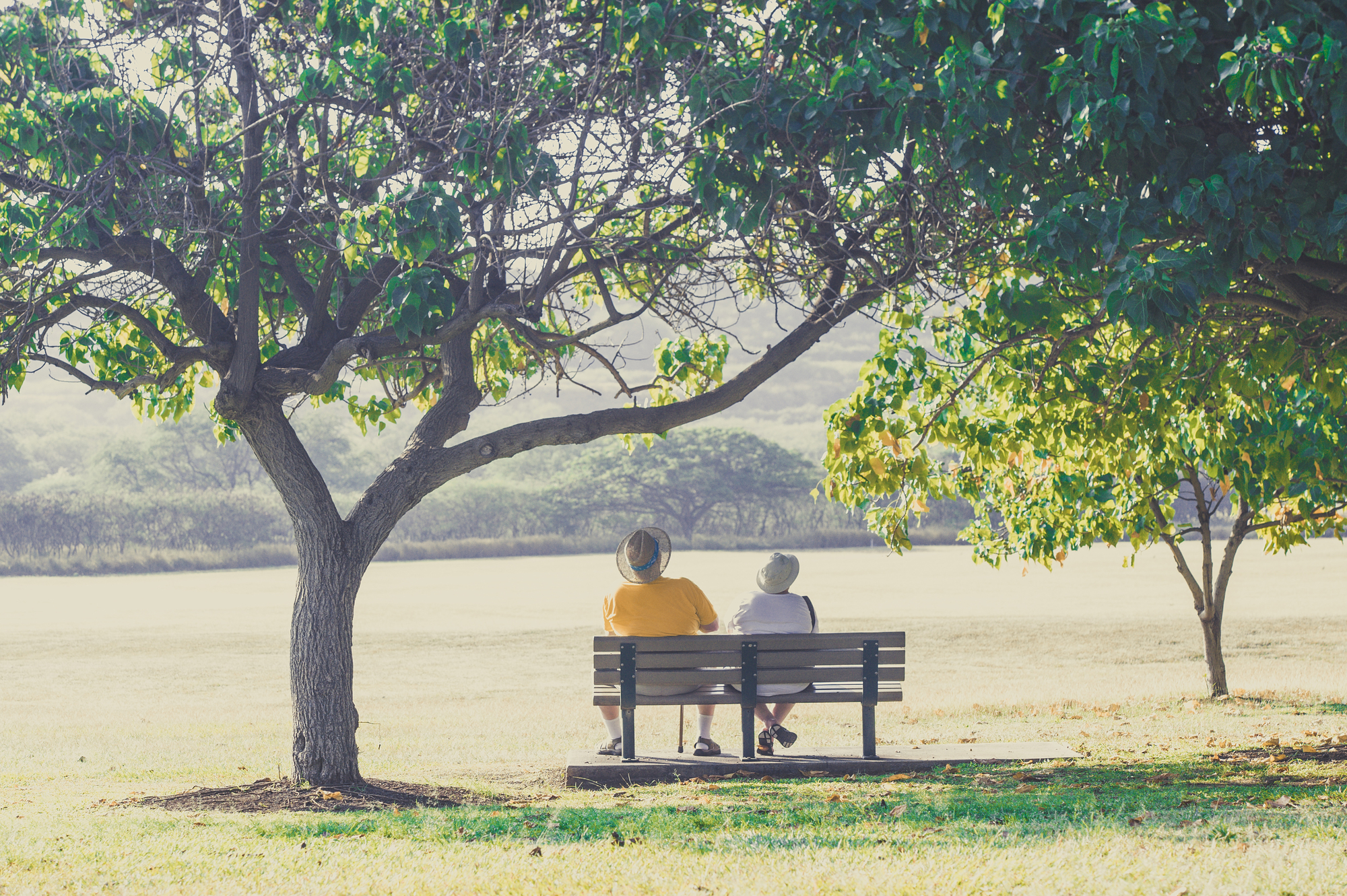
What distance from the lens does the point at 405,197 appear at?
7.17m

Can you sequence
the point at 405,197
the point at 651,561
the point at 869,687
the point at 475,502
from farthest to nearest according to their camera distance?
the point at 475,502 → the point at 651,561 → the point at 869,687 → the point at 405,197

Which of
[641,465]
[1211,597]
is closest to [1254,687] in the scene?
[1211,597]

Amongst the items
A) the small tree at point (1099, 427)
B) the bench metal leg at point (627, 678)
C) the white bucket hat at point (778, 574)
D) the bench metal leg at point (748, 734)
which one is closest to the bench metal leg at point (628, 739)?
the bench metal leg at point (627, 678)

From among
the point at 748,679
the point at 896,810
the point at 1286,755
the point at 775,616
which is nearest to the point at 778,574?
the point at 775,616

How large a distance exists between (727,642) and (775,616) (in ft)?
1.85

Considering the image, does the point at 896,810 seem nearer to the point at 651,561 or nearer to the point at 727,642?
the point at 727,642

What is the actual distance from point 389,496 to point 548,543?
7615 cm

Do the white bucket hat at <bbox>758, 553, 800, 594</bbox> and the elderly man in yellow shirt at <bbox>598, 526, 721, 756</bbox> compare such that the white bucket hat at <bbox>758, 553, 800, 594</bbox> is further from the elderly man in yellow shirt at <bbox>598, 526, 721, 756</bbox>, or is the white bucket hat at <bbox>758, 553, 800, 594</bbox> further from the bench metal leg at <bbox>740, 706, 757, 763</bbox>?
the bench metal leg at <bbox>740, 706, 757, 763</bbox>

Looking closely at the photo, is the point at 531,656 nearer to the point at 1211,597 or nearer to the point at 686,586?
the point at 1211,597

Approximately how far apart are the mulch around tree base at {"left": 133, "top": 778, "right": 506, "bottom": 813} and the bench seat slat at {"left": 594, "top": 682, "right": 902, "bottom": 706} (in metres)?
1.07

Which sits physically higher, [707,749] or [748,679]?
[748,679]

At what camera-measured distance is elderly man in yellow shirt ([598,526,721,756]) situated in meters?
8.34

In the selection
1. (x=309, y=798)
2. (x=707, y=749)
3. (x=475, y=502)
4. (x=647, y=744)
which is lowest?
(x=647, y=744)

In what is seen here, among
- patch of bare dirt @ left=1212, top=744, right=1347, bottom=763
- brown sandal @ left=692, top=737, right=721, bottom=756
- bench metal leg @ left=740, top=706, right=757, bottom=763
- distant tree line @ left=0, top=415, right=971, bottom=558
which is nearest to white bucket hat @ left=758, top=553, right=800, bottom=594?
bench metal leg @ left=740, top=706, right=757, bottom=763
